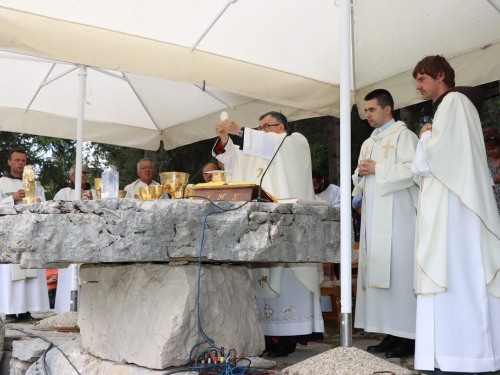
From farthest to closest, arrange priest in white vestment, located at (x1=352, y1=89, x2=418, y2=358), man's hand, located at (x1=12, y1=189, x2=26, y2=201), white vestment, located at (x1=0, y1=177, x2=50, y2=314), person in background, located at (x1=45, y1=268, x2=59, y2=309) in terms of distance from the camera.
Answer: person in background, located at (x1=45, y1=268, x2=59, y2=309), white vestment, located at (x1=0, y1=177, x2=50, y2=314), man's hand, located at (x1=12, y1=189, x2=26, y2=201), priest in white vestment, located at (x1=352, y1=89, x2=418, y2=358)

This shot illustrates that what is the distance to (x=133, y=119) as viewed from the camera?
8344mm

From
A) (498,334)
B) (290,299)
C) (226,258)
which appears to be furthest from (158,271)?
(498,334)

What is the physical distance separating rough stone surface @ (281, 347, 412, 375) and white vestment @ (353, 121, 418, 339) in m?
1.41

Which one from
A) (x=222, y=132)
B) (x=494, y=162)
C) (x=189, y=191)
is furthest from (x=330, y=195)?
(x=189, y=191)

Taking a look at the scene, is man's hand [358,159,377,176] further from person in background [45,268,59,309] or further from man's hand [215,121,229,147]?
person in background [45,268,59,309]

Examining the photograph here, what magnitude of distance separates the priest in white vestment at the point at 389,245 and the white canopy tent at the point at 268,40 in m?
0.79

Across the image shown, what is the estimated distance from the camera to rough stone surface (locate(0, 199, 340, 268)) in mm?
3178

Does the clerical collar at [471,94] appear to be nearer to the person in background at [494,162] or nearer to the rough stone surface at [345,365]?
the rough stone surface at [345,365]

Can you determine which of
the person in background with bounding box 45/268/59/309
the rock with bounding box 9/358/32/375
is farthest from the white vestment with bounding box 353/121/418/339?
the person in background with bounding box 45/268/59/309

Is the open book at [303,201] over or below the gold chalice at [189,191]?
below

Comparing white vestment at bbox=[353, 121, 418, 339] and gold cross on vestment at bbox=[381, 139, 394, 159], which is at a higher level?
gold cross on vestment at bbox=[381, 139, 394, 159]

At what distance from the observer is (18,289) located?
26.2 feet

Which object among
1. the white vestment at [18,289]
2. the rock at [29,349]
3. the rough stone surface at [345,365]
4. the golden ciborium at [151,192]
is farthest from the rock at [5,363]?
the white vestment at [18,289]

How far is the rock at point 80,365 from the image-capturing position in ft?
12.1
